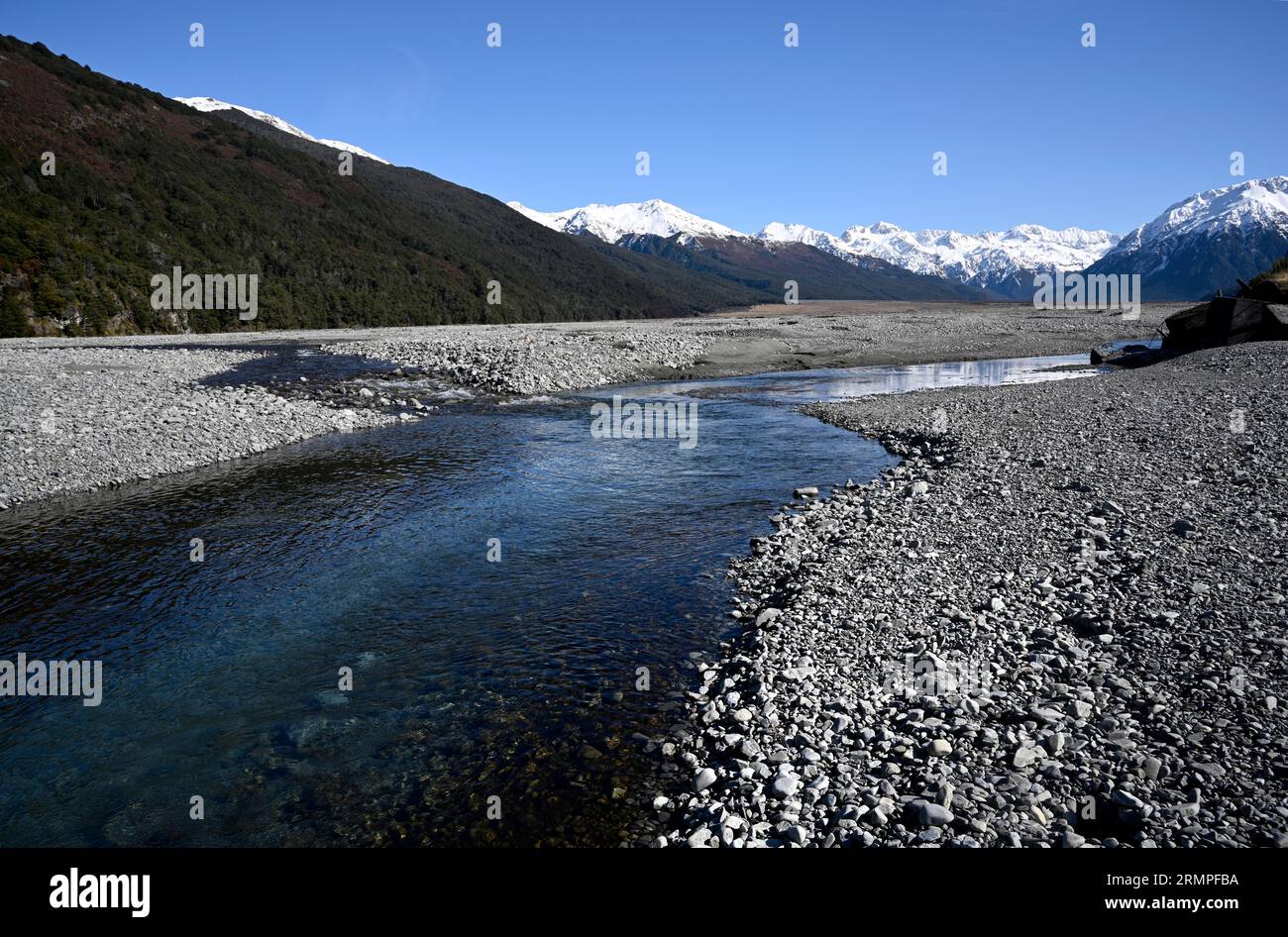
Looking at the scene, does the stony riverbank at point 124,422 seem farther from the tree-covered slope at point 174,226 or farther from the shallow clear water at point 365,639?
the tree-covered slope at point 174,226

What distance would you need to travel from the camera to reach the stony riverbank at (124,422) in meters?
19.1

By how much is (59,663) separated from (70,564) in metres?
4.57

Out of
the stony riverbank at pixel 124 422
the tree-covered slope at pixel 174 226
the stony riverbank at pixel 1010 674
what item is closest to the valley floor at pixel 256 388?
the stony riverbank at pixel 124 422

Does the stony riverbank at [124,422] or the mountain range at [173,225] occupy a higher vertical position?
the mountain range at [173,225]

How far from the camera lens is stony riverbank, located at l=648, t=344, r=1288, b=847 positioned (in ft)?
21.0

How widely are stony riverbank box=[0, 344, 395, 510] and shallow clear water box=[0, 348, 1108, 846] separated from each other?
4.70ft

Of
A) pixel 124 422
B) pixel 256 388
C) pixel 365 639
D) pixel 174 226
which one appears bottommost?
pixel 365 639

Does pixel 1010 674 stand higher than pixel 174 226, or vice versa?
pixel 174 226

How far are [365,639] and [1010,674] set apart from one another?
933 centimetres

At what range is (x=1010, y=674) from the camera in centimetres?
870

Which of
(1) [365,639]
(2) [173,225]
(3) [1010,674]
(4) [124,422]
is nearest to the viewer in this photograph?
(3) [1010,674]

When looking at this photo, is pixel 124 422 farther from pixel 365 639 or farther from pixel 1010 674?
pixel 1010 674

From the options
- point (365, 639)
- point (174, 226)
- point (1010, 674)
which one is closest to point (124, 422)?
point (365, 639)

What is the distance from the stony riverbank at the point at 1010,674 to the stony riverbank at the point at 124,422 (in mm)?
18133
